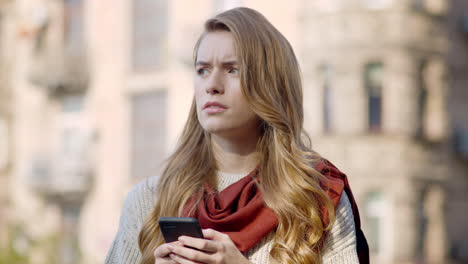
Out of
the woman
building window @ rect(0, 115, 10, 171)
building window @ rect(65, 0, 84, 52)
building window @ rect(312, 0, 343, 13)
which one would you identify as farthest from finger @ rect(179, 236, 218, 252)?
building window @ rect(0, 115, 10, 171)

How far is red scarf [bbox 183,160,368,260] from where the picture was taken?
3.59 metres

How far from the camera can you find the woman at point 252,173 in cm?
362

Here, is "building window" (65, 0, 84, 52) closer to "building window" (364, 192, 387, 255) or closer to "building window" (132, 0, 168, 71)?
"building window" (132, 0, 168, 71)

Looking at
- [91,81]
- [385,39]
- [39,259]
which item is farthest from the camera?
[91,81]

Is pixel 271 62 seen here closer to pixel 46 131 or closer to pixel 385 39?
pixel 385 39

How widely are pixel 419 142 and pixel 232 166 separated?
18.2 m

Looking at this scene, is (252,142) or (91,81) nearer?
(252,142)

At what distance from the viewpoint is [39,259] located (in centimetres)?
2422

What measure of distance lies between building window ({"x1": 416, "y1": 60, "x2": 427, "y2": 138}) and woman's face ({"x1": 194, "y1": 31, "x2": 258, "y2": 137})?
59.7ft

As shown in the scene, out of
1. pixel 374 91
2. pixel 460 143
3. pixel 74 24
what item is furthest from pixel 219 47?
pixel 74 24

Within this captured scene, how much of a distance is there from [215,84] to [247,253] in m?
0.61

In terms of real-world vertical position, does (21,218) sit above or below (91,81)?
below

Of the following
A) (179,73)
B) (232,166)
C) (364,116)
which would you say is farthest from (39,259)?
(232,166)

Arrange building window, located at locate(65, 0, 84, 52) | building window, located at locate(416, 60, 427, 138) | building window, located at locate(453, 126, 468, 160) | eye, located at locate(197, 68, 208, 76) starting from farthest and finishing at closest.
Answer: building window, located at locate(65, 0, 84, 52) < building window, located at locate(453, 126, 468, 160) < building window, located at locate(416, 60, 427, 138) < eye, located at locate(197, 68, 208, 76)
